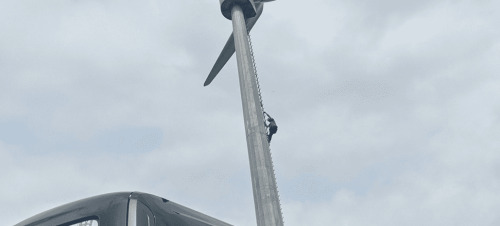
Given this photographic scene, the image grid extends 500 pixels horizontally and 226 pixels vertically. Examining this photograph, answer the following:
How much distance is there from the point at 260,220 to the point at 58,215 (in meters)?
3.89

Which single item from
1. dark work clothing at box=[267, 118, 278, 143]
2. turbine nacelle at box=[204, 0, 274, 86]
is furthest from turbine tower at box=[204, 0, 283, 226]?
dark work clothing at box=[267, 118, 278, 143]

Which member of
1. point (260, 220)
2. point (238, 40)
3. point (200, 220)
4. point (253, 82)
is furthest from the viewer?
point (238, 40)

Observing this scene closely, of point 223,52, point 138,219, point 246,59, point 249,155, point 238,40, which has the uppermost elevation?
point 223,52

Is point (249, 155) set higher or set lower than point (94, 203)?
higher

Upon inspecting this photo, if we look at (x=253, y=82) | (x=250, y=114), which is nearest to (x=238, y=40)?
(x=253, y=82)

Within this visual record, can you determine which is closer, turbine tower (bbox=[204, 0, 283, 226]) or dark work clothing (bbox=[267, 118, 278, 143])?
turbine tower (bbox=[204, 0, 283, 226])

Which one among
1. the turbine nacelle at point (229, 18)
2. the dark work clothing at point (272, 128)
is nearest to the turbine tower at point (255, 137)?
the turbine nacelle at point (229, 18)

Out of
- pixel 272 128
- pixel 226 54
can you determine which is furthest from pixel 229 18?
pixel 272 128

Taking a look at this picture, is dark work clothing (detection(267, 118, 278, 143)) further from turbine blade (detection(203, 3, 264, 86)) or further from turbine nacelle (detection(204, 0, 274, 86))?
turbine blade (detection(203, 3, 264, 86))

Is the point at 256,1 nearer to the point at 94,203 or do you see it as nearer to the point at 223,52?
the point at 223,52

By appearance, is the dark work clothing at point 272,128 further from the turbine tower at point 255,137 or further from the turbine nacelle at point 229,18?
the turbine nacelle at point 229,18

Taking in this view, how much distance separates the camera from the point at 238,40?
472 inches

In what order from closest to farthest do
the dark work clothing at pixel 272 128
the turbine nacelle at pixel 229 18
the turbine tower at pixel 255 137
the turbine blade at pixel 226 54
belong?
the turbine tower at pixel 255 137 < the dark work clothing at pixel 272 128 < the turbine nacelle at pixel 229 18 < the turbine blade at pixel 226 54

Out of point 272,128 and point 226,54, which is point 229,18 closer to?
point 226,54
